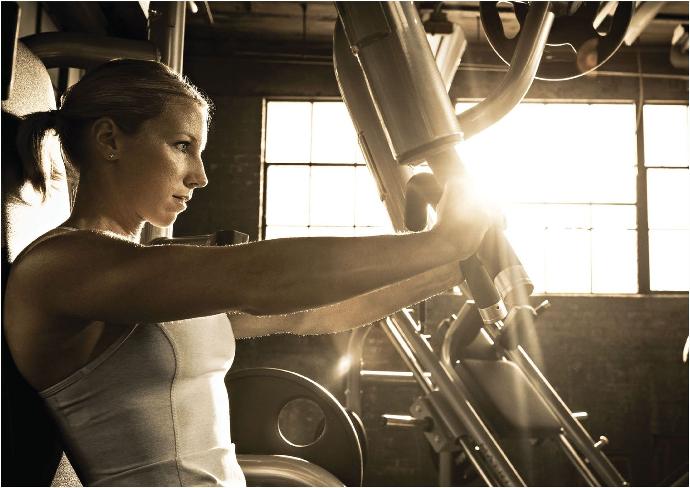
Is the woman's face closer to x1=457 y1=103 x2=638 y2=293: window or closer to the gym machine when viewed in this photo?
the gym machine

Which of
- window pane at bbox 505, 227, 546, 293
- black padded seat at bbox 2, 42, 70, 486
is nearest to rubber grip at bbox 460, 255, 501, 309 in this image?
black padded seat at bbox 2, 42, 70, 486

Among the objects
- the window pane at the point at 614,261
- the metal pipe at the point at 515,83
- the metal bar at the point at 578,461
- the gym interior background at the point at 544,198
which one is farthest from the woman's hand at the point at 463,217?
the window pane at the point at 614,261

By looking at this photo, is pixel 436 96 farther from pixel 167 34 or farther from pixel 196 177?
pixel 167 34

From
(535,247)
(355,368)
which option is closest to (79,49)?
(355,368)

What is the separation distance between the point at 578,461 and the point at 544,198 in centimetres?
277

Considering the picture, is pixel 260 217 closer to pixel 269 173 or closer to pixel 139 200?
pixel 269 173

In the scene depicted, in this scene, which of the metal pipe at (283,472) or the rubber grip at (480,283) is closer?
the rubber grip at (480,283)

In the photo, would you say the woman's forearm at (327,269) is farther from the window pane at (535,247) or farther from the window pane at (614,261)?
the window pane at (614,261)

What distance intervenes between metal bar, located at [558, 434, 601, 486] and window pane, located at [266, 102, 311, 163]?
316 centimetres

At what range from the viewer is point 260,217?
17.0 feet

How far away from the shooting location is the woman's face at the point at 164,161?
0.90m

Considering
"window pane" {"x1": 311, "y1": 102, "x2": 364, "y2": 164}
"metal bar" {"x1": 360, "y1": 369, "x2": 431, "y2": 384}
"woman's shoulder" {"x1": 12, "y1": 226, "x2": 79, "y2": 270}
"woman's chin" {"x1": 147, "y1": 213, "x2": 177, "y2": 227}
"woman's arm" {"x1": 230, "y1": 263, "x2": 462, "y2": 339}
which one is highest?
"window pane" {"x1": 311, "y1": 102, "x2": 364, "y2": 164}

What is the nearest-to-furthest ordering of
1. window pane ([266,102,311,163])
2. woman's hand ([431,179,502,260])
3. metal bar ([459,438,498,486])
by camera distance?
woman's hand ([431,179,502,260]), metal bar ([459,438,498,486]), window pane ([266,102,311,163])

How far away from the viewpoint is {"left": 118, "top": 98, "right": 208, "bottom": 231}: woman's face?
90cm
